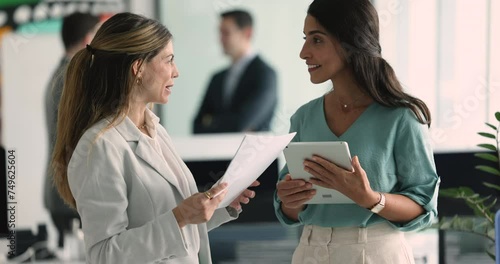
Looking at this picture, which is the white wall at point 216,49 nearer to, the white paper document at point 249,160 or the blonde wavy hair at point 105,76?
the white paper document at point 249,160

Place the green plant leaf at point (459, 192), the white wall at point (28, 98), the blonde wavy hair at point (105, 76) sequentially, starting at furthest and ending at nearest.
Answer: the white wall at point (28, 98)
the green plant leaf at point (459, 192)
the blonde wavy hair at point (105, 76)

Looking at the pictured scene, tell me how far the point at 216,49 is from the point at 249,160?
2574 millimetres

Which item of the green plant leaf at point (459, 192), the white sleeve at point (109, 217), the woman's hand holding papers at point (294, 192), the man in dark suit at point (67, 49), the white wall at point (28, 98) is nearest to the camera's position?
the white sleeve at point (109, 217)

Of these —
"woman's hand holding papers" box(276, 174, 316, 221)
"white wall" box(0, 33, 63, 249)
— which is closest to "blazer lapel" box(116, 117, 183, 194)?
"woman's hand holding papers" box(276, 174, 316, 221)

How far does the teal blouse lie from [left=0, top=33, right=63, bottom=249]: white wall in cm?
279

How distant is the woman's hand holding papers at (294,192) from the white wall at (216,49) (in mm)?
2308

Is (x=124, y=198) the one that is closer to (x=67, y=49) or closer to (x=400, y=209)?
(x=400, y=209)

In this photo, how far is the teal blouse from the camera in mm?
1646

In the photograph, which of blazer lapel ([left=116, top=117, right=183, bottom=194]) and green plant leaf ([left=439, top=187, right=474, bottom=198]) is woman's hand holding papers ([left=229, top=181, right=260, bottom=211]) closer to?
blazer lapel ([left=116, top=117, right=183, bottom=194])

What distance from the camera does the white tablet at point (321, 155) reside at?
154 centimetres

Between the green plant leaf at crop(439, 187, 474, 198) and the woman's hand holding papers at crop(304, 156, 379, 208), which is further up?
the woman's hand holding papers at crop(304, 156, 379, 208)

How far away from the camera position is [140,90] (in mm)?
1571

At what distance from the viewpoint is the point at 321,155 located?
159cm

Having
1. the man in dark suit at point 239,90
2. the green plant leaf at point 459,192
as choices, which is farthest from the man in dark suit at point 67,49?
the green plant leaf at point 459,192
